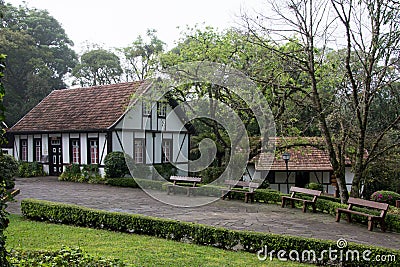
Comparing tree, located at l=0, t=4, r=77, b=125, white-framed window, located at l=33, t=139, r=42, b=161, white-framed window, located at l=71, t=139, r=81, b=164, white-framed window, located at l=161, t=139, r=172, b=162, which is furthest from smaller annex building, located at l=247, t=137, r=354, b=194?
tree, located at l=0, t=4, r=77, b=125

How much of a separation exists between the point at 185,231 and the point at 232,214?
353cm

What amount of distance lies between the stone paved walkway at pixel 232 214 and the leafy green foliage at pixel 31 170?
18.8 feet

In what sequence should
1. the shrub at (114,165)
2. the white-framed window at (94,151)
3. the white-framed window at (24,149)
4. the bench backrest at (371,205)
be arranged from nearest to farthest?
1. the bench backrest at (371,205)
2. the shrub at (114,165)
3. the white-framed window at (94,151)
4. the white-framed window at (24,149)

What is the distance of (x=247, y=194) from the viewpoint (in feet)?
46.8

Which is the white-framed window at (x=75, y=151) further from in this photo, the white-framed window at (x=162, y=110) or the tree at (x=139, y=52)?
the tree at (x=139, y=52)

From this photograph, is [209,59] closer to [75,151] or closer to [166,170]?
[166,170]

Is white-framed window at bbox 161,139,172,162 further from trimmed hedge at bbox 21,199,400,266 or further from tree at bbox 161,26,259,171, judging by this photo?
trimmed hedge at bbox 21,199,400,266

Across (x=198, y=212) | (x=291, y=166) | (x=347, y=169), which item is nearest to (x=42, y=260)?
(x=198, y=212)

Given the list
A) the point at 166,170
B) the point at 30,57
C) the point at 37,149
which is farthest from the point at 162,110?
the point at 30,57

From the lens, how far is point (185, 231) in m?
8.40

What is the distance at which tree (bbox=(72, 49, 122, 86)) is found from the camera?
37.2 m

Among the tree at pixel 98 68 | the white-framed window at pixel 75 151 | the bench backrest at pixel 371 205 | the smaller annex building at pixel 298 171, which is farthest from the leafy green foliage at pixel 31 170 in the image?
the bench backrest at pixel 371 205

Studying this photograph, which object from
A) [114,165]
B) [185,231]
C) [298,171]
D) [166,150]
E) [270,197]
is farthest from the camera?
[166,150]

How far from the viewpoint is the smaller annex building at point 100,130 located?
20.5 m
